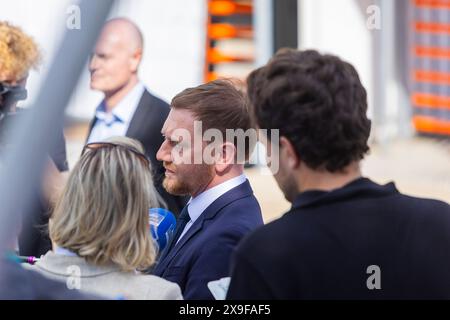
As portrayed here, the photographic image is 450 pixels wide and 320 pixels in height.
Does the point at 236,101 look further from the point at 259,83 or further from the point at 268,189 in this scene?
the point at 268,189

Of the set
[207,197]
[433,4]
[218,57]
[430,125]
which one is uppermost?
[433,4]

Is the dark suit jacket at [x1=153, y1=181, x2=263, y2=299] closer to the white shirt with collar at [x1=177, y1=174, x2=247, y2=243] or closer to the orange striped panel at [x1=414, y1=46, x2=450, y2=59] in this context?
the white shirt with collar at [x1=177, y1=174, x2=247, y2=243]

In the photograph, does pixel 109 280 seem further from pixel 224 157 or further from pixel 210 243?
pixel 224 157

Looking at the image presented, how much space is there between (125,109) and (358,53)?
202 inches

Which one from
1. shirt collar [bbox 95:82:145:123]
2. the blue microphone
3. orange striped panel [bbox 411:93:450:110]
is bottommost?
orange striped panel [bbox 411:93:450:110]

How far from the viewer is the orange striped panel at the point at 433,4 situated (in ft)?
30.8

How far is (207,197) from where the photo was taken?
272 cm

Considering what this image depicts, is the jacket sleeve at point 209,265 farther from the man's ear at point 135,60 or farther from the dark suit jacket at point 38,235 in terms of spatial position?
the man's ear at point 135,60

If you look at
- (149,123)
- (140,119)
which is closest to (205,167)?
(149,123)

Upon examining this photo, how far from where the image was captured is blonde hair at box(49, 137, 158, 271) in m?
2.26

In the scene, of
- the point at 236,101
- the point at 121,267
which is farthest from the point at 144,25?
the point at 121,267

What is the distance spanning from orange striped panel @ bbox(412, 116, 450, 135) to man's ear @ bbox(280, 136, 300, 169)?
7861mm

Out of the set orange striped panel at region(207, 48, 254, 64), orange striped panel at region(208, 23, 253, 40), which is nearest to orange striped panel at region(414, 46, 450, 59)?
orange striped panel at region(208, 23, 253, 40)

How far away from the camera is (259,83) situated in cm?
197
